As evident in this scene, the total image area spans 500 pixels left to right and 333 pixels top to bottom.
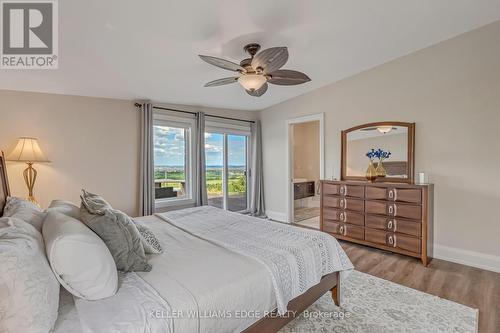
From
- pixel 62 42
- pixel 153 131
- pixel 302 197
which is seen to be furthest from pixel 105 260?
pixel 302 197

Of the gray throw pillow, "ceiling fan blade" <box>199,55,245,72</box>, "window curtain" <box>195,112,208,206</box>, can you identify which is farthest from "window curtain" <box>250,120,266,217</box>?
the gray throw pillow

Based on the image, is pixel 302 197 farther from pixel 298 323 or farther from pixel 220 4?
pixel 220 4

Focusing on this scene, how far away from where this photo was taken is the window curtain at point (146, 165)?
402cm

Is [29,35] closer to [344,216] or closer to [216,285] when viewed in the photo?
[216,285]

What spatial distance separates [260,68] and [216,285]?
2.02 metres

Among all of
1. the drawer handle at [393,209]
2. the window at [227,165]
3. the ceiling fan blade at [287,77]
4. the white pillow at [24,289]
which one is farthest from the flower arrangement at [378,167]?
the white pillow at [24,289]

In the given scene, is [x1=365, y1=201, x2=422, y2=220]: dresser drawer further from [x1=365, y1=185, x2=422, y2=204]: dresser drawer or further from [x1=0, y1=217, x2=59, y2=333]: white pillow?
[x1=0, y1=217, x2=59, y2=333]: white pillow

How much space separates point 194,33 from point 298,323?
284cm

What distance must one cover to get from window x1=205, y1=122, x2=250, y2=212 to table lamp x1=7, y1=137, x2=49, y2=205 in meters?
2.62

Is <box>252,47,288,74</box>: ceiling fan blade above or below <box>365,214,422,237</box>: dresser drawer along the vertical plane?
above

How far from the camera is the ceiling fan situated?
2.27 metres

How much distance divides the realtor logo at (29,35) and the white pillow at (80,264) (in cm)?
192

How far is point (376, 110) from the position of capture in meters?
3.98

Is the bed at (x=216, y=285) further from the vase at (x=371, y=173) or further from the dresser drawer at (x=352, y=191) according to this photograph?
the vase at (x=371, y=173)
